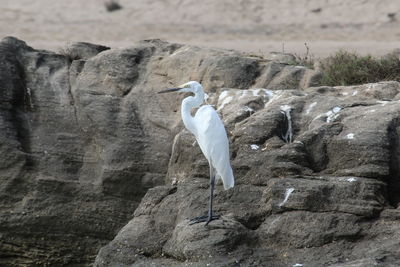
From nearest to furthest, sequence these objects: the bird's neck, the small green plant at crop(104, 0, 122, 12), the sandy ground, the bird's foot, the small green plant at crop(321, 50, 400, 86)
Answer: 1. the bird's foot
2. the bird's neck
3. the small green plant at crop(321, 50, 400, 86)
4. the sandy ground
5. the small green plant at crop(104, 0, 122, 12)

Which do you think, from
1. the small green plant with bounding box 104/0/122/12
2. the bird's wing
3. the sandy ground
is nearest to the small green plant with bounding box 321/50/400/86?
the bird's wing

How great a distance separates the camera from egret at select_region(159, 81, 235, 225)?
26.6ft

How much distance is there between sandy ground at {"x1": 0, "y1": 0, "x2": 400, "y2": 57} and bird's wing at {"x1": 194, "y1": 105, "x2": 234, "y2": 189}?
44.5ft

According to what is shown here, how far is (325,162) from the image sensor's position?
8.48 meters

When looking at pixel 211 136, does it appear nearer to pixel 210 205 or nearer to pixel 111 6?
pixel 210 205

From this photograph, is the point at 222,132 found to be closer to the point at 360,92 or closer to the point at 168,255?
the point at 168,255

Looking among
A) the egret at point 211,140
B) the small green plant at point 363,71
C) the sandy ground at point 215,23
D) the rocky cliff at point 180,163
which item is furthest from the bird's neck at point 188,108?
the sandy ground at point 215,23

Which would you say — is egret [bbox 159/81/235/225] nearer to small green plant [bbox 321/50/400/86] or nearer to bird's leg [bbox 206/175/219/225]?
bird's leg [bbox 206/175/219/225]

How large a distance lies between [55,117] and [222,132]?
3074 mm

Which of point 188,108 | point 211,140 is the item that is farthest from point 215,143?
point 188,108

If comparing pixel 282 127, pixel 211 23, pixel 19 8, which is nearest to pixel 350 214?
pixel 282 127

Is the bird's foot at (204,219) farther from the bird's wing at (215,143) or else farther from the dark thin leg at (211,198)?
the bird's wing at (215,143)

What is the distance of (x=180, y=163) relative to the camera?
9367 mm

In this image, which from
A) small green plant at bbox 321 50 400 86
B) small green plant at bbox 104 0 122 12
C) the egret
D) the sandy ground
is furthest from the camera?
small green plant at bbox 104 0 122 12
